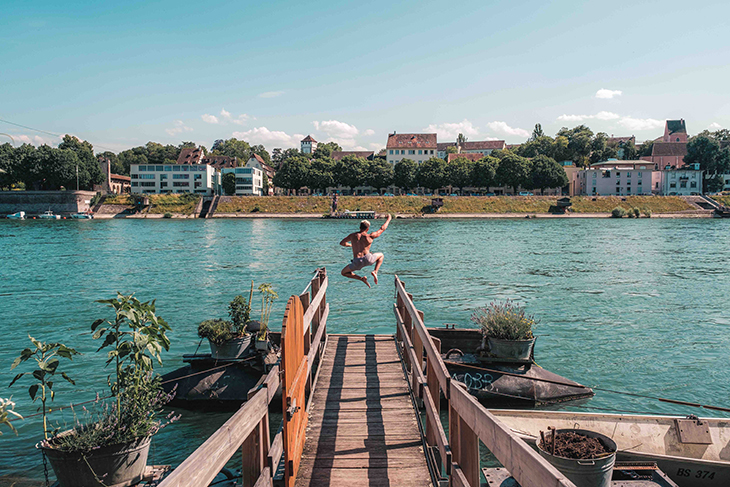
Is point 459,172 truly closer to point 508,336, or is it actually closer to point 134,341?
point 508,336

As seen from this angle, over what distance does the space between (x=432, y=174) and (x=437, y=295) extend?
11290 centimetres

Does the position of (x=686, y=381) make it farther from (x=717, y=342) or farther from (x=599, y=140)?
(x=599, y=140)

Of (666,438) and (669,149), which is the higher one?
(669,149)

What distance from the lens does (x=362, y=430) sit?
773 centimetres

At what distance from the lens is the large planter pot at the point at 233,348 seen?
1314 cm

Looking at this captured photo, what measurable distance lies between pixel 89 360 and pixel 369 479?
48.4 feet

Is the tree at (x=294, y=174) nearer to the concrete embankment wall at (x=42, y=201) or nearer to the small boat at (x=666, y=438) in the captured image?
the concrete embankment wall at (x=42, y=201)

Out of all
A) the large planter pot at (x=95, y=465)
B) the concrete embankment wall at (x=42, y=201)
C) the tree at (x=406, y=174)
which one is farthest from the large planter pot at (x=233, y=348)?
the tree at (x=406, y=174)

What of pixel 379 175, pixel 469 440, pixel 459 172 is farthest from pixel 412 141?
pixel 469 440

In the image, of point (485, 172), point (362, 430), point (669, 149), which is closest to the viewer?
point (362, 430)

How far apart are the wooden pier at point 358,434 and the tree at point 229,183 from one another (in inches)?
5410

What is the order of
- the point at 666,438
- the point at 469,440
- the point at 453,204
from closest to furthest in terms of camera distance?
the point at 469,440, the point at 666,438, the point at 453,204

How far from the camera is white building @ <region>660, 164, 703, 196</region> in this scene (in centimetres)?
13938

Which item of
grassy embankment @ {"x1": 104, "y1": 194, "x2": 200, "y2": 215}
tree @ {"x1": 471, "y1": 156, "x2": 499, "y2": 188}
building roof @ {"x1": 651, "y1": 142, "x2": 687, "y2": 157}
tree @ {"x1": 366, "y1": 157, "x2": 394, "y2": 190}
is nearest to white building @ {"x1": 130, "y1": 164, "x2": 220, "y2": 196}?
grassy embankment @ {"x1": 104, "y1": 194, "x2": 200, "y2": 215}
